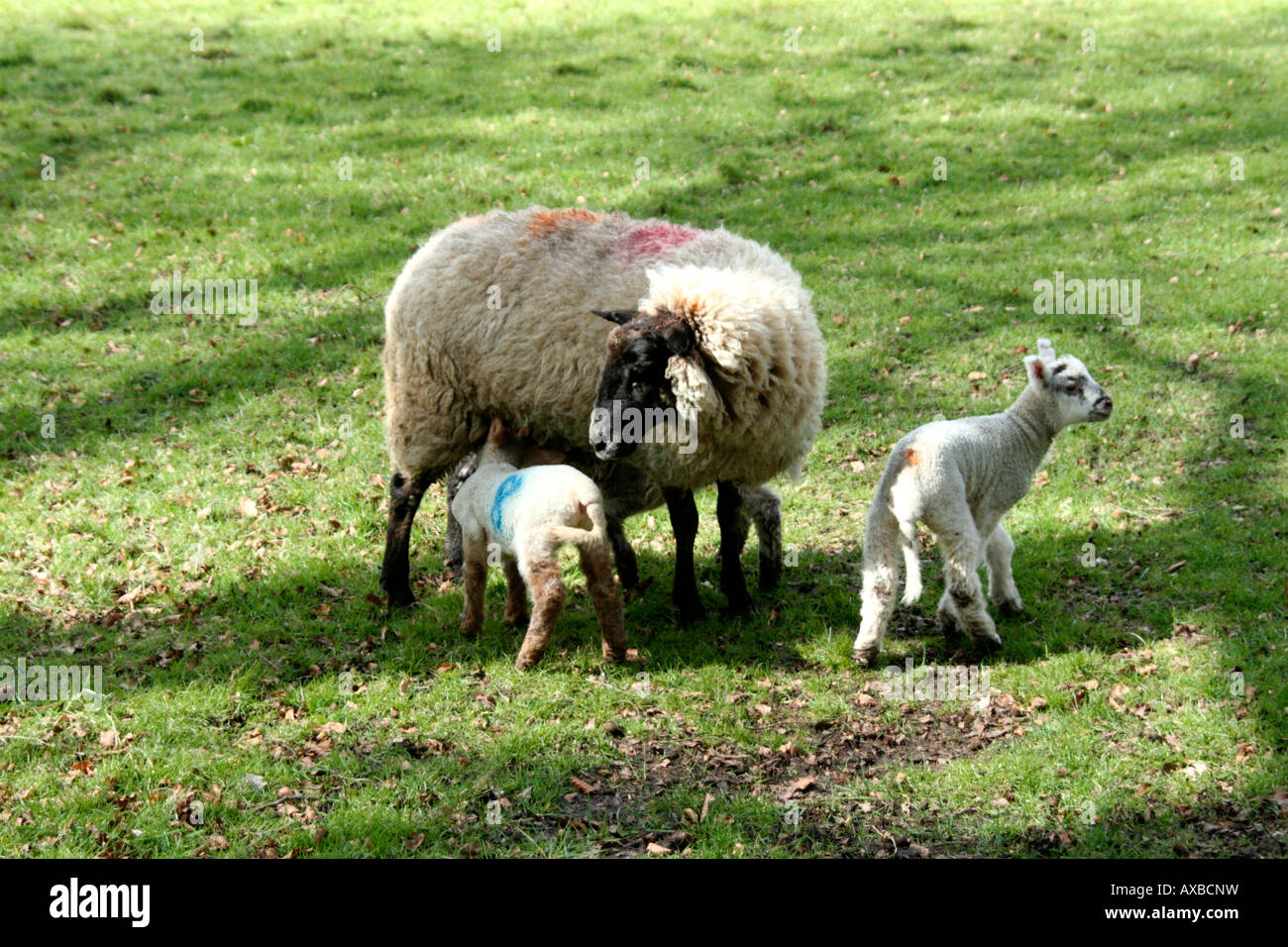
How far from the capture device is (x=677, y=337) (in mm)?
6090

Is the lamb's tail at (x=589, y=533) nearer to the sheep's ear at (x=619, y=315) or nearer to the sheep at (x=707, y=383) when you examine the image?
the sheep at (x=707, y=383)

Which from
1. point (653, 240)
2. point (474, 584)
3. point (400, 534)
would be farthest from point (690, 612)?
point (653, 240)

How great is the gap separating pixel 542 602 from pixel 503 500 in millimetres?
663

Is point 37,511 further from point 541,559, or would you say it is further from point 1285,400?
point 1285,400

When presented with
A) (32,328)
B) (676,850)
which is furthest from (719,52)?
(676,850)

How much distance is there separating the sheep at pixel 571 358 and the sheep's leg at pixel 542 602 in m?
1.04

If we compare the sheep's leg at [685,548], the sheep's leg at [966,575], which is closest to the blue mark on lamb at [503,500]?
the sheep's leg at [685,548]

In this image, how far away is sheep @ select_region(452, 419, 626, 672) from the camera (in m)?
5.89

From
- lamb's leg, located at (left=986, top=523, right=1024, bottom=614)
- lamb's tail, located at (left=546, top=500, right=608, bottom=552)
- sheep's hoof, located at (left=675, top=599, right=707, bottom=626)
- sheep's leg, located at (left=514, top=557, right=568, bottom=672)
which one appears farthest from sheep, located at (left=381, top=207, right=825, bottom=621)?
lamb's leg, located at (left=986, top=523, right=1024, bottom=614)

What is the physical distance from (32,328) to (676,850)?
9.39 meters

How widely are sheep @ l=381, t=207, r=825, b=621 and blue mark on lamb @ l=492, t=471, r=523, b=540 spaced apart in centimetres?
77

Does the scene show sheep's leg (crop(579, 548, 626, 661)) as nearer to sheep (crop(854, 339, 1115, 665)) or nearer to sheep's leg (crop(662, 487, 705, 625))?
sheep's leg (crop(662, 487, 705, 625))

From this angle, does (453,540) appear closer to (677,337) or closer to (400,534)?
(400,534)

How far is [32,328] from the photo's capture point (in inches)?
429
